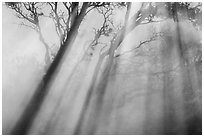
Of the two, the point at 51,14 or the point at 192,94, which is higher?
the point at 51,14

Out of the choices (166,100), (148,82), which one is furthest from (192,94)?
(148,82)

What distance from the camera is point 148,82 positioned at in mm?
16281

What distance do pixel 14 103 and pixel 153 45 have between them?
993cm

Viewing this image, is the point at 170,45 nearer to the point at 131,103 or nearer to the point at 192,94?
the point at 192,94

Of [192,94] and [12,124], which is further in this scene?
[192,94]

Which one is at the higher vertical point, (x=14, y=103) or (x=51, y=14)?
(x=51, y=14)

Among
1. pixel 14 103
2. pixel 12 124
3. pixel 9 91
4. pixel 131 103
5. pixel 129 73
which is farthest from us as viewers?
pixel 129 73

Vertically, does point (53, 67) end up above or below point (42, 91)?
above

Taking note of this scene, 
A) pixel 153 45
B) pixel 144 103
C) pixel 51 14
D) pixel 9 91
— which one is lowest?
pixel 144 103

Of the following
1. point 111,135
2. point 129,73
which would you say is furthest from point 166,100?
point 111,135

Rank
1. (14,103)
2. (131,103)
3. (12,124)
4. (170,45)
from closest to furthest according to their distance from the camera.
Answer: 1. (12,124)
2. (14,103)
3. (131,103)
4. (170,45)

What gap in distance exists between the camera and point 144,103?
14609 millimetres

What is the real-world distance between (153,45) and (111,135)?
8276 millimetres

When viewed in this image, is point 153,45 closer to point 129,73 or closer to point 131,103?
point 129,73
